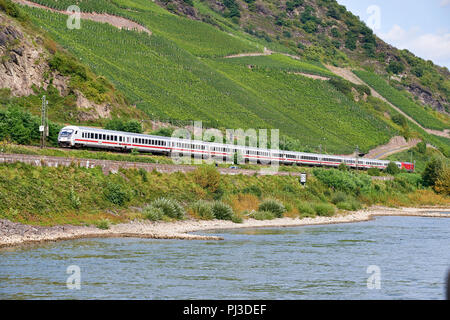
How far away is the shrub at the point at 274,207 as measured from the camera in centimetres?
5769

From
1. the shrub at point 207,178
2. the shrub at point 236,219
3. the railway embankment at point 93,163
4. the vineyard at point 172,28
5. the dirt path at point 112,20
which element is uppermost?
the vineyard at point 172,28

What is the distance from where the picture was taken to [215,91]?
14112 cm

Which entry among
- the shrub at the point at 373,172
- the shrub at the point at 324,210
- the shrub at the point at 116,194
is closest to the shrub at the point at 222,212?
the shrub at the point at 116,194

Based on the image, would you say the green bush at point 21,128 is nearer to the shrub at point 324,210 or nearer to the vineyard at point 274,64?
the shrub at point 324,210

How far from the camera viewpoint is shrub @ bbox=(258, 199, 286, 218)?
189 feet

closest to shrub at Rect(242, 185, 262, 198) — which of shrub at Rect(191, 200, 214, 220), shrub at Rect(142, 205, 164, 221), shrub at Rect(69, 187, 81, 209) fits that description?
shrub at Rect(191, 200, 214, 220)

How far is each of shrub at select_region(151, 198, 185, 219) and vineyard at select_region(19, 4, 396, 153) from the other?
190 ft

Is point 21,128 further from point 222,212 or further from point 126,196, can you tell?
point 222,212

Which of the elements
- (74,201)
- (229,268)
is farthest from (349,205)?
(229,268)

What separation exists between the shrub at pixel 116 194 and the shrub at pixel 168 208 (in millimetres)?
2169

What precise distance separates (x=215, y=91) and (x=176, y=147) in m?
73.7

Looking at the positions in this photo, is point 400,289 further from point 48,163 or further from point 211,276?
point 48,163

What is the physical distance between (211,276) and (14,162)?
19.2 metres
